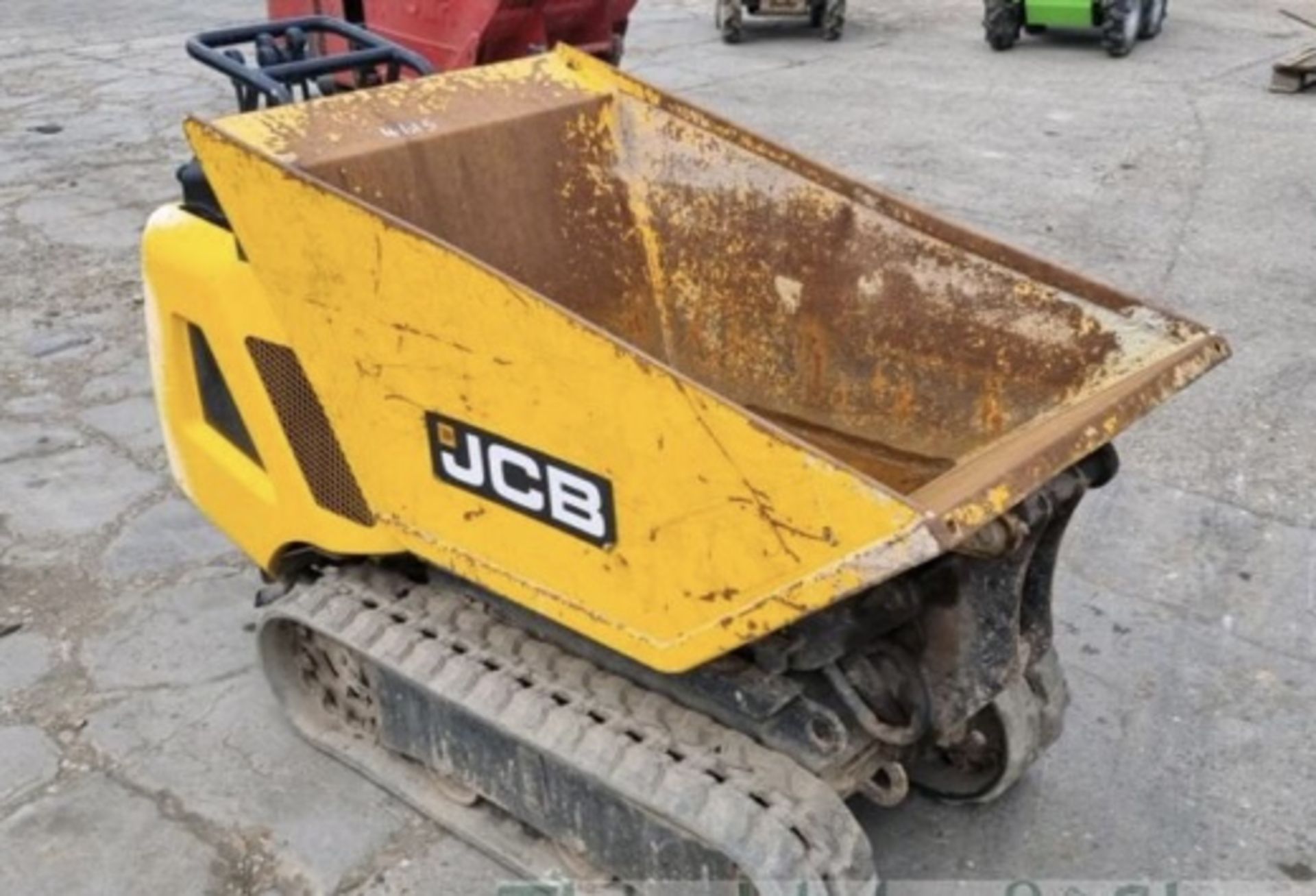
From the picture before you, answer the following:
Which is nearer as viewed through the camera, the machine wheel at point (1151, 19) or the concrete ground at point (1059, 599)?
the concrete ground at point (1059, 599)

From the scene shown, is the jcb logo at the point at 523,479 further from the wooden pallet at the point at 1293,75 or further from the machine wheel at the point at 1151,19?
the machine wheel at the point at 1151,19

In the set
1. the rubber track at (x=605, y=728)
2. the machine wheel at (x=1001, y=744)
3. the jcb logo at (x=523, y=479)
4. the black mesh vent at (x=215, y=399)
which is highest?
the jcb logo at (x=523, y=479)

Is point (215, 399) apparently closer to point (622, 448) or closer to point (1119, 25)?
point (622, 448)

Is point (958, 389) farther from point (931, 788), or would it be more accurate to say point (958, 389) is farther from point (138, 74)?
point (138, 74)

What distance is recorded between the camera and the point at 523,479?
267cm

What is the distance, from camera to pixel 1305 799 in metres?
3.26

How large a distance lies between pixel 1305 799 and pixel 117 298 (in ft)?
16.2

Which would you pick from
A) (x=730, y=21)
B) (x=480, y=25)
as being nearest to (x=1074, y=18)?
(x=730, y=21)

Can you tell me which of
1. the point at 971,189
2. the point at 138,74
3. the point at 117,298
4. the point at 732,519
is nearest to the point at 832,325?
the point at 732,519

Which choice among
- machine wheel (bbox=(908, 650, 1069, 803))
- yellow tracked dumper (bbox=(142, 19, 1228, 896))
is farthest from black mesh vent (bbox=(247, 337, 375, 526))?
machine wheel (bbox=(908, 650, 1069, 803))

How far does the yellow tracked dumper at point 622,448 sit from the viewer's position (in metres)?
2.46

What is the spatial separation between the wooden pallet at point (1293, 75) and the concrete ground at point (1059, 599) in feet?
4.82

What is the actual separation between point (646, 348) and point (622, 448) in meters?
1.29

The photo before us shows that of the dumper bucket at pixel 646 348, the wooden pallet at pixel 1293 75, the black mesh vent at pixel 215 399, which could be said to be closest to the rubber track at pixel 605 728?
the dumper bucket at pixel 646 348
